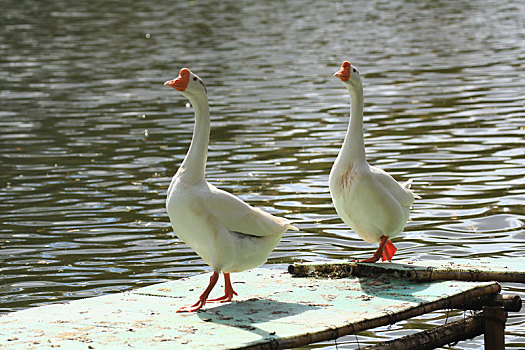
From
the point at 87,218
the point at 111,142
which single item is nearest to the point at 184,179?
the point at 87,218

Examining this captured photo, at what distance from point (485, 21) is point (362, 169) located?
98.6 ft

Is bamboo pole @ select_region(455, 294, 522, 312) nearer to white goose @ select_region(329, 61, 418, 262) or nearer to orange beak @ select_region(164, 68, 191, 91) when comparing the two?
white goose @ select_region(329, 61, 418, 262)

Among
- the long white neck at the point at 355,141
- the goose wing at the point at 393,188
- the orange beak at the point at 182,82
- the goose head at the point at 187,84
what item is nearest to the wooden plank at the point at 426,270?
the goose wing at the point at 393,188

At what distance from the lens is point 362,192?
8203 mm

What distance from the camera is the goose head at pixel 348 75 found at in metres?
8.37

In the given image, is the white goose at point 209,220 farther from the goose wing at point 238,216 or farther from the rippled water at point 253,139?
the rippled water at point 253,139

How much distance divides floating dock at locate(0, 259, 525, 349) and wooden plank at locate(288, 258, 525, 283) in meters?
0.05

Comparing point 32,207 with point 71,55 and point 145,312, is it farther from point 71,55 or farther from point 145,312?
point 71,55

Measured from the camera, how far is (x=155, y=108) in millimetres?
21812

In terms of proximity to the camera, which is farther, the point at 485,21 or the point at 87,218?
the point at 485,21

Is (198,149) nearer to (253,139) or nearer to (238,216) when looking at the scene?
(238,216)

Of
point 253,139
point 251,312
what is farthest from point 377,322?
point 253,139

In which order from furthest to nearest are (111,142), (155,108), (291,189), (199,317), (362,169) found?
(155,108) < (111,142) < (291,189) < (362,169) < (199,317)

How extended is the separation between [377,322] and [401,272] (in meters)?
1.31
